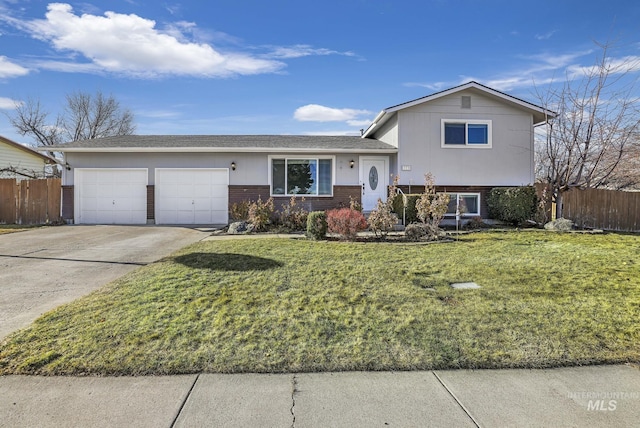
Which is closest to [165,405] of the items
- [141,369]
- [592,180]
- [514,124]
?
[141,369]

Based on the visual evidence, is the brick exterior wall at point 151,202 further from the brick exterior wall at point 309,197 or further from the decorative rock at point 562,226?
the decorative rock at point 562,226

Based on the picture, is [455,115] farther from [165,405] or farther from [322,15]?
[165,405]

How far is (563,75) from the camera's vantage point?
47.7ft

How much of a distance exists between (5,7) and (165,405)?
13695 millimetres

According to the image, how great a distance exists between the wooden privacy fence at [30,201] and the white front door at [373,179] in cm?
1238

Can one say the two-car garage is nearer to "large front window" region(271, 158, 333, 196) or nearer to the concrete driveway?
"large front window" region(271, 158, 333, 196)

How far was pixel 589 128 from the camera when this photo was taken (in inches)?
557

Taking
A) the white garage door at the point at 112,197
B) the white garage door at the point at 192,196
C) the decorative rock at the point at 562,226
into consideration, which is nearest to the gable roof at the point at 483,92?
the decorative rock at the point at 562,226

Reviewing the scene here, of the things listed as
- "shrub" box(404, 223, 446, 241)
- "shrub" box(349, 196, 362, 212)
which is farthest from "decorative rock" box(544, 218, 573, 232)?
"shrub" box(349, 196, 362, 212)

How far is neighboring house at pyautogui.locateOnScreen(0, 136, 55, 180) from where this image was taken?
2180cm

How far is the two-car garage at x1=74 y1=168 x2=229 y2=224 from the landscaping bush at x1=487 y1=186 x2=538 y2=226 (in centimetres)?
1067

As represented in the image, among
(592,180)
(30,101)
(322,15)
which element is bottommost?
(592,180)

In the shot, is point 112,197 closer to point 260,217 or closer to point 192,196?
point 192,196

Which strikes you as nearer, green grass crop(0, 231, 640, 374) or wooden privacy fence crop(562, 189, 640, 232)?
green grass crop(0, 231, 640, 374)
